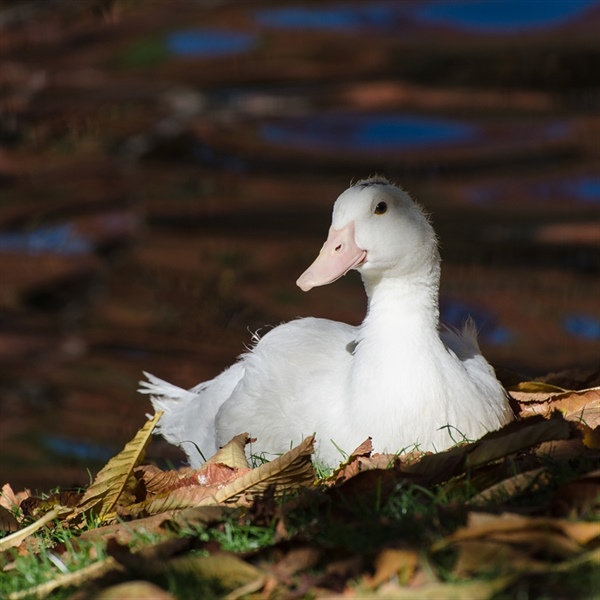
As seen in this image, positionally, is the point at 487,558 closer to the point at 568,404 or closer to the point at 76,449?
the point at 568,404

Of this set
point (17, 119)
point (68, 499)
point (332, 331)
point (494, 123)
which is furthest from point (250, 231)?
point (68, 499)

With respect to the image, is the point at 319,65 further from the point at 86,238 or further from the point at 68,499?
the point at 68,499

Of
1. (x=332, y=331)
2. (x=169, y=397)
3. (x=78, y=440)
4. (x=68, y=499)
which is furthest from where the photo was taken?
(x=78, y=440)

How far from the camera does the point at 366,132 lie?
49.4ft

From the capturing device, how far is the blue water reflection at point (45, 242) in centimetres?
1396

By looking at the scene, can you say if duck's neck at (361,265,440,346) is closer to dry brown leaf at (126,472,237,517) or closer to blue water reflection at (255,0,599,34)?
dry brown leaf at (126,472,237,517)

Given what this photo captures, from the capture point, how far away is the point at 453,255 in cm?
1266

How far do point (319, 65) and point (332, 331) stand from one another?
11.3m

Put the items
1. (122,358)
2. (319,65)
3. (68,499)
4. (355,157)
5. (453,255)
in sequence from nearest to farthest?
(68,499), (122,358), (453,255), (355,157), (319,65)

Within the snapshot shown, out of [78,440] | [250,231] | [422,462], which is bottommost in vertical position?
[78,440]

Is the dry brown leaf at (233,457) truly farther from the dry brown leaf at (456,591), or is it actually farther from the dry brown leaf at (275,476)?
the dry brown leaf at (456,591)

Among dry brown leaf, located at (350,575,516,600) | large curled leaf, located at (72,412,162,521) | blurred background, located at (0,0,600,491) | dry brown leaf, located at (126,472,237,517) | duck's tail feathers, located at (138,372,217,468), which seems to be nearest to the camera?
dry brown leaf, located at (350,575,516,600)

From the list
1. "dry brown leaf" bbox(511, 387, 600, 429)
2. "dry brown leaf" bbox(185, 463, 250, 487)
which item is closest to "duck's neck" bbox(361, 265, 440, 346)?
"dry brown leaf" bbox(511, 387, 600, 429)

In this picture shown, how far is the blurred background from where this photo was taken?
11492mm
